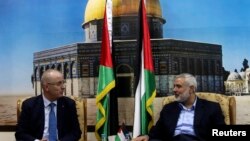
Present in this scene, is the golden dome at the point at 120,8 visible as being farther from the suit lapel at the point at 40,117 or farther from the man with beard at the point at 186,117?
the suit lapel at the point at 40,117

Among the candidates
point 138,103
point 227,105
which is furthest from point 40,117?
point 227,105

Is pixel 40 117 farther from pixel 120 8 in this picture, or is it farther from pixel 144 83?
pixel 120 8

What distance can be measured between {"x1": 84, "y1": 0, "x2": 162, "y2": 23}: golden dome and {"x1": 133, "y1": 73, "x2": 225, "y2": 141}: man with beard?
0.99m

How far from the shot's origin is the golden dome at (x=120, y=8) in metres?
4.10

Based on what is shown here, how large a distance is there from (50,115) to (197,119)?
4.39ft

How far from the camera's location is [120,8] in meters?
4.17

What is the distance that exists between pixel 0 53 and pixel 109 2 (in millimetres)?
1463

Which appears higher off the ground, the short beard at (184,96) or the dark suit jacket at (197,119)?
the short beard at (184,96)

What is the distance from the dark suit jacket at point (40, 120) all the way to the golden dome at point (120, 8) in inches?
45.7

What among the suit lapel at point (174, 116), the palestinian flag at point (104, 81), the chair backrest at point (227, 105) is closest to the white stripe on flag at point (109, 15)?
the palestinian flag at point (104, 81)

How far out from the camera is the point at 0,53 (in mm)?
4379

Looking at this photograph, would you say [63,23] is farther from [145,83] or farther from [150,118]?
[150,118]

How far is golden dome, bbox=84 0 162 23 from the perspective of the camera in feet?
13.5

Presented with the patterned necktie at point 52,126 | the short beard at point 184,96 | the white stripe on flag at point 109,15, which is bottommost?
the patterned necktie at point 52,126
